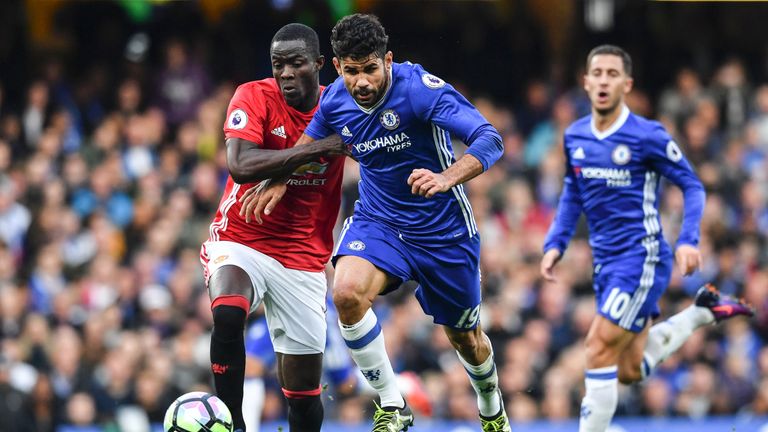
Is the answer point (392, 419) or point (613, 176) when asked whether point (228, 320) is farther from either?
point (613, 176)

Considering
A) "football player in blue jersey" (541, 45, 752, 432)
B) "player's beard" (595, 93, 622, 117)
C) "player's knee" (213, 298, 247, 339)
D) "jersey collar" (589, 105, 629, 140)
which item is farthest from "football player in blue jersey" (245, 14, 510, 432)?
"player's beard" (595, 93, 622, 117)

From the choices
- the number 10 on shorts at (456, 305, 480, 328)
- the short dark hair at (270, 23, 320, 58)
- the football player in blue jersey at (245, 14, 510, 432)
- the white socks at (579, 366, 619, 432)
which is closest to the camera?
the football player in blue jersey at (245, 14, 510, 432)

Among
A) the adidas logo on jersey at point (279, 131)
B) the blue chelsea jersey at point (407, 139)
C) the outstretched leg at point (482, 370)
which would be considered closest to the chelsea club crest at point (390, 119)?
the blue chelsea jersey at point (407, 139)

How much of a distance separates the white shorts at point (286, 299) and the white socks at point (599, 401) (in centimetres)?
187

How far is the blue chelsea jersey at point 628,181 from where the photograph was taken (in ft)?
31.8

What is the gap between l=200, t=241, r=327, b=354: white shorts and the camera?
8930mm

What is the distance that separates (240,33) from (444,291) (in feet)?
36.6

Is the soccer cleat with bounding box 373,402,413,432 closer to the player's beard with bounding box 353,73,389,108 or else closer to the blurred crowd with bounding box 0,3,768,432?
the player's beard with bounding box 353,73,389,108

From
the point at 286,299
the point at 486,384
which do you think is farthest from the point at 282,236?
the point at 486,384

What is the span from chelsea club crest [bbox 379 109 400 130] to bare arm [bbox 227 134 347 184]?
33 cm

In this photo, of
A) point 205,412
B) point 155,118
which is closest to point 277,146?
point 205,412

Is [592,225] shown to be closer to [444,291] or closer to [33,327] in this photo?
[444,291]

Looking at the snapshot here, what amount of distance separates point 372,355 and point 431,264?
0.67 meters

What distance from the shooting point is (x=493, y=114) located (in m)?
18.0
